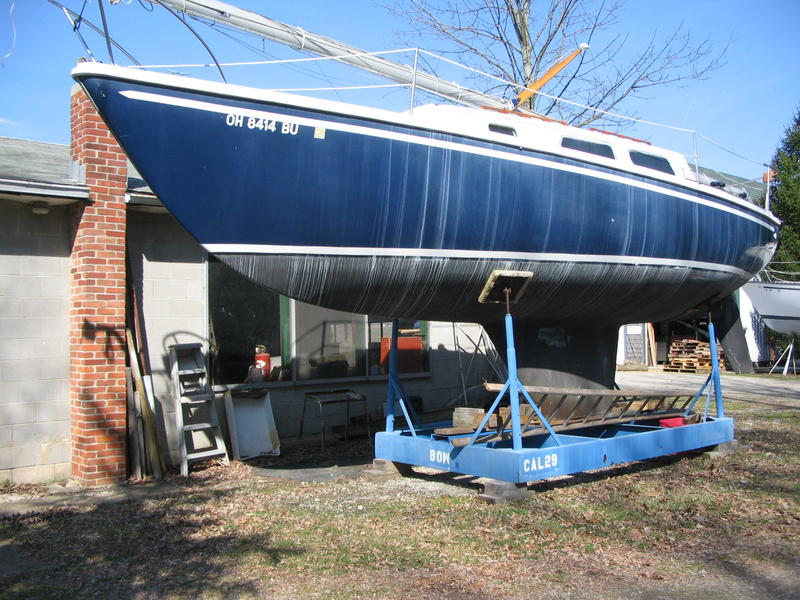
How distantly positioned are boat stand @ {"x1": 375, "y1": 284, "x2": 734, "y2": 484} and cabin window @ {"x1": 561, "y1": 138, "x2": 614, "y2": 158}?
1.93 metres

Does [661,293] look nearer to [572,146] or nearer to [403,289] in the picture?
[572,146]

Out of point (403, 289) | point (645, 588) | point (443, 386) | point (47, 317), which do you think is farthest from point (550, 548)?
point (443, 386)

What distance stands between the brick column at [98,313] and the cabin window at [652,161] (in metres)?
5.72

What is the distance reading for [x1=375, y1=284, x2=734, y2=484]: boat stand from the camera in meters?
6.74

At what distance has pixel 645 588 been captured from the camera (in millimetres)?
4629

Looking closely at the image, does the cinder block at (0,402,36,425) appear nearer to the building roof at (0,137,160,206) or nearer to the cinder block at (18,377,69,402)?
the cinder block at (18,377,69,402)

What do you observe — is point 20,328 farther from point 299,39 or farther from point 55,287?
point 299,39

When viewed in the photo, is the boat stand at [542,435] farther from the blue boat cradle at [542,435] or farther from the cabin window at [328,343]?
the cabin window at [328,343]

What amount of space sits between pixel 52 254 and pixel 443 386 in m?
6.30

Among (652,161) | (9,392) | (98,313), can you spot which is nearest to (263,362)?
(98,313)

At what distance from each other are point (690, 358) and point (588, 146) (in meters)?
17.9

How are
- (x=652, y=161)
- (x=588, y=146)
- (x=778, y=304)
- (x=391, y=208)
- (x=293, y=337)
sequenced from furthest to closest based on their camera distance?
(x=778, y=304) < (x=293, y=337) < (x=652, y=161) < (x=588, y=146) < (x=391, y=208)

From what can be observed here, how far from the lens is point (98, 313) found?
809 cm

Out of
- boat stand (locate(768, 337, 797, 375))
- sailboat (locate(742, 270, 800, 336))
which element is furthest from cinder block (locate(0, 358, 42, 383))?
sailboat (locate(742, 270, 800, 336))
